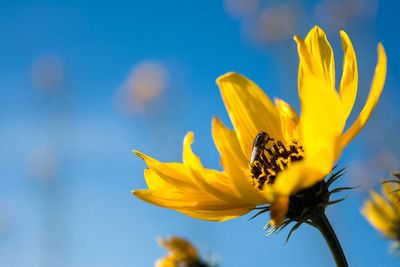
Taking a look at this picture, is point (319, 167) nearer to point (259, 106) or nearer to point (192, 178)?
point (192, 178)

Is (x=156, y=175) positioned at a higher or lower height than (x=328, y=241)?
higher

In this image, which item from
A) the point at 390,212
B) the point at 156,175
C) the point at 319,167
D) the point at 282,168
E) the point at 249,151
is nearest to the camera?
the point at 319,167

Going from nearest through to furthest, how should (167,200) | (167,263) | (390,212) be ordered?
(167,200), (390,212), (167,263)

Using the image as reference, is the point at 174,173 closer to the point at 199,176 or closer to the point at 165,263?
the point at 199,176

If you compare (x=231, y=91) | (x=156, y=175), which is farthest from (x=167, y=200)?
(x=231, y=91)

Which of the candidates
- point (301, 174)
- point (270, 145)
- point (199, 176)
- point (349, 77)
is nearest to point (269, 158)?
point (270, 145)

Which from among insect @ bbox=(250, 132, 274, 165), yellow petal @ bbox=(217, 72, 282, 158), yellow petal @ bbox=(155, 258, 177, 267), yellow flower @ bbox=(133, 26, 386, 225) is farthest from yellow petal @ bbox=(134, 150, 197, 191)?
yellow petal @ bbox=(155, 258, 177, 267)

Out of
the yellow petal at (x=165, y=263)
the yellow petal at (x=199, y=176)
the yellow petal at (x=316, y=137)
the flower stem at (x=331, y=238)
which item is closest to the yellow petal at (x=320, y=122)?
the yellow petal at (x=316, y=137)
